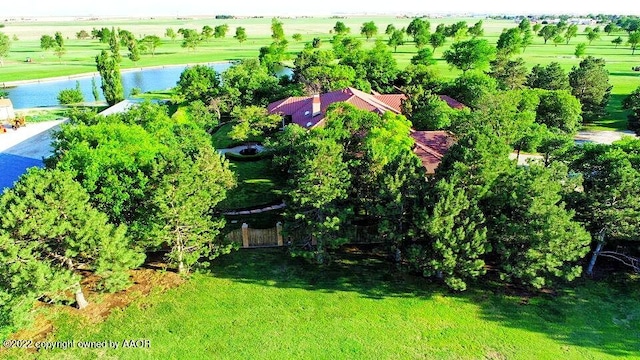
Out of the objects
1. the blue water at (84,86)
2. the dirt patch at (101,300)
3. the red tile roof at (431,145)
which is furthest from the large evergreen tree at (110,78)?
the dirt patch at (101,300)

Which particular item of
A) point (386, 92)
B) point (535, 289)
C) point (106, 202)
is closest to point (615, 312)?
point (535, 289)

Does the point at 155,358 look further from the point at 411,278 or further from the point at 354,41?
the point at 354,41

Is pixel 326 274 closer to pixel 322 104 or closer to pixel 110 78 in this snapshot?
pixel 322 104

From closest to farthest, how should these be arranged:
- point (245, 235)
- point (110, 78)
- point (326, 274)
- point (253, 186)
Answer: point (326, 274), point (245, 235), point (253, 186), point (110, 78)

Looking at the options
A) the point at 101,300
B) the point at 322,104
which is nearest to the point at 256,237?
the point at 101,300

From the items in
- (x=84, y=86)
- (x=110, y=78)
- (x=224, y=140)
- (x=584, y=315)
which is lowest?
(x=584, y=315)

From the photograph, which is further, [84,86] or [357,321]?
[84,86]
